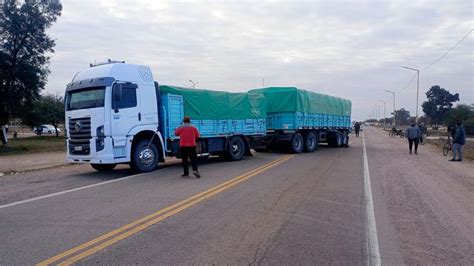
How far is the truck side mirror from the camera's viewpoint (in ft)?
37.6

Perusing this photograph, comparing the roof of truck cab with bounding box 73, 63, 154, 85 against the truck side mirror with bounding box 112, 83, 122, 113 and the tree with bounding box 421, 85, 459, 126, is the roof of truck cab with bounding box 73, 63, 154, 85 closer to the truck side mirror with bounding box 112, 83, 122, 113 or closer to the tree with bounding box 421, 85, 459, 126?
the truck side mirror with bounding box 112, 83, 122, 113

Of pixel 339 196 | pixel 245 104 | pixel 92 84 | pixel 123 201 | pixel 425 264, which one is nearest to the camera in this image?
pixel 425 264

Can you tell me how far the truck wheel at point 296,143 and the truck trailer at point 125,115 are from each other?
684 centimetres

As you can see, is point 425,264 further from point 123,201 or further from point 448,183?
point 448,183

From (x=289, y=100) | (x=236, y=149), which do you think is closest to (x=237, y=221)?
(x=236, y=149)

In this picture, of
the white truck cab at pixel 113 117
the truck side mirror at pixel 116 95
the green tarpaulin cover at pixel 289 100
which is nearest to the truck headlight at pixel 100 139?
the white truck cab at pixel 113 117

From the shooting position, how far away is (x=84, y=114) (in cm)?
1164

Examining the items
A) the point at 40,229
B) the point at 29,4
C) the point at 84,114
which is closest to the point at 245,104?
the point at 84,114

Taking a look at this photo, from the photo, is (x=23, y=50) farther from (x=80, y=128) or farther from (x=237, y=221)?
(x=237, y=221)

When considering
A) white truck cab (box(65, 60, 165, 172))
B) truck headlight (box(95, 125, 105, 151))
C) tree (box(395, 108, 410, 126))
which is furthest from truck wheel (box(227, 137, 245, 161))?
tree (box(395, 108, 410, 126))

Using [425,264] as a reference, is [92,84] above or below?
above

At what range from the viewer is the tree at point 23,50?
96.9 ft

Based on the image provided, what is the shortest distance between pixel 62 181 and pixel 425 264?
30.5 feet

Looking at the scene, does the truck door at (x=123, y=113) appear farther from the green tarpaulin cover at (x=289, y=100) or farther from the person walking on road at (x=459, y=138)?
the person walking on road at (x=459, y=138)
